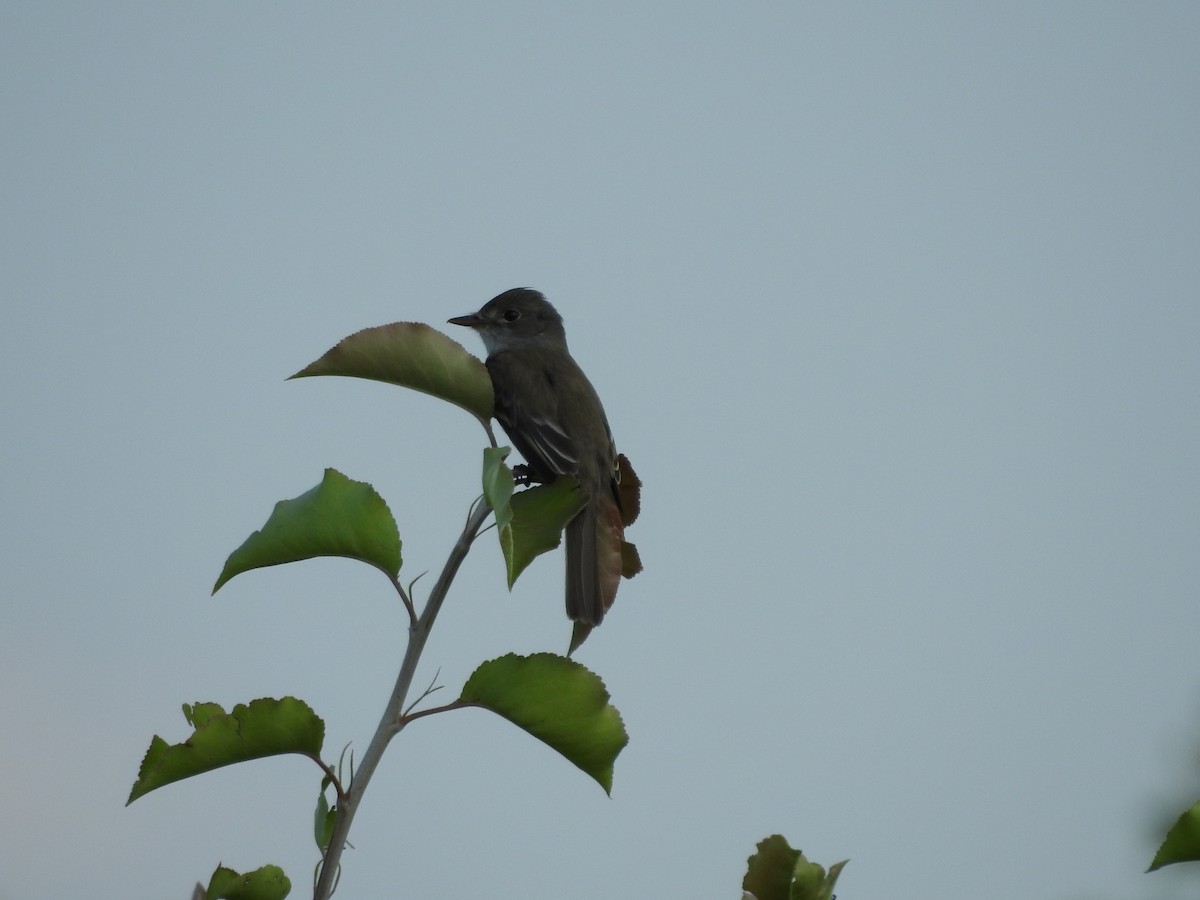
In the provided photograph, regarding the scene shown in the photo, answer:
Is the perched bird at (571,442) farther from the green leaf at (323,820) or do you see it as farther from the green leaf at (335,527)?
the green leaf at (323,820)

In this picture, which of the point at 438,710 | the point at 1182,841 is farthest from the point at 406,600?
the point at 1182,841

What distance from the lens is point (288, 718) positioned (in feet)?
7.12

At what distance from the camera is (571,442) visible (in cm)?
552

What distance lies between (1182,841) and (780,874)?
2.09 feet

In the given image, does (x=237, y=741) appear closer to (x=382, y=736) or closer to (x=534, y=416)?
(x=382, y=736)

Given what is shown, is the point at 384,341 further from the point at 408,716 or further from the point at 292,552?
the point at 408,716

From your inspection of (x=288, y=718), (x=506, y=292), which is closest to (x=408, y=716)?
(x=288, y=718)

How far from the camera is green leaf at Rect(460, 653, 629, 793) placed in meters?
2.25

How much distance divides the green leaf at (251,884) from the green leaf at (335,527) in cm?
51

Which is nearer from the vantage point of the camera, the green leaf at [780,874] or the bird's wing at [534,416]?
the green leaf at [780,874]

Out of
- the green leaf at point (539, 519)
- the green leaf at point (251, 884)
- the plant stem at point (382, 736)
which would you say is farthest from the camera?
the green leaf at point (539, 519)

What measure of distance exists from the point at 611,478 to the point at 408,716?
2.75 m

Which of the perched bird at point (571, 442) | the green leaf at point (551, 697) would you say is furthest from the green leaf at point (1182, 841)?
the perched bird at point (571, 442)

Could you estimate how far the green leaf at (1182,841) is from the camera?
6.37 ft
